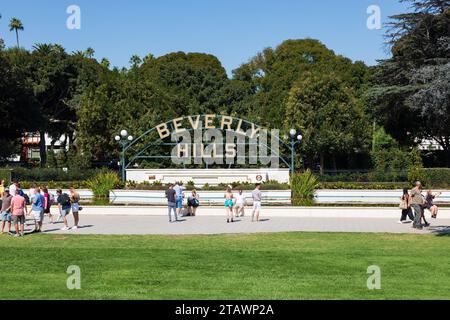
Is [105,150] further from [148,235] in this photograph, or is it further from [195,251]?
[195,251]

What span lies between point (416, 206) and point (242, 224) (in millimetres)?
6202

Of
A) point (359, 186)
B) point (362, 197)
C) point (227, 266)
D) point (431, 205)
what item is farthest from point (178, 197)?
point (227, 266)

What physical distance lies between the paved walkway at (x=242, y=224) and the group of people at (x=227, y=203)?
0.40m

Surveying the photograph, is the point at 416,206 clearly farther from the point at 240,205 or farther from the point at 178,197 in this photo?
the point at 178,197

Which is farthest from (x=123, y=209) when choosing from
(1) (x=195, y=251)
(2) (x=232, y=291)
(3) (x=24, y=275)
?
(2) (x=232, y=291)

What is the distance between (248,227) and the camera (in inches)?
909

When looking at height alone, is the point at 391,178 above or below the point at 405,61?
below

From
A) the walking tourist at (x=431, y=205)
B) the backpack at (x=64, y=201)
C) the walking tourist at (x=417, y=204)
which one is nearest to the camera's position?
the walking tourist at (x=417, y=204)

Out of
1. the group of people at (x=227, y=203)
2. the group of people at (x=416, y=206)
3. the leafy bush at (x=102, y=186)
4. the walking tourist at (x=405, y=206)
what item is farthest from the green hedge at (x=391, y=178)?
the walking tourist at (x=405, y=206)

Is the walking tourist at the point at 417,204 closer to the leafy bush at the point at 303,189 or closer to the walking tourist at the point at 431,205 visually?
the walking tourist at the point at 431,205

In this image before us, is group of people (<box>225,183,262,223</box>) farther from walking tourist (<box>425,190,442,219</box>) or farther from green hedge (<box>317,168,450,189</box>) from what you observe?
green hedge (<box>317,168,450,189</box>)

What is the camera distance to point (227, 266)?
44.9 ft

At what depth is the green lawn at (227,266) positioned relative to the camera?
428 inches

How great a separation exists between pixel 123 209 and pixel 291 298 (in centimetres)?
1920
